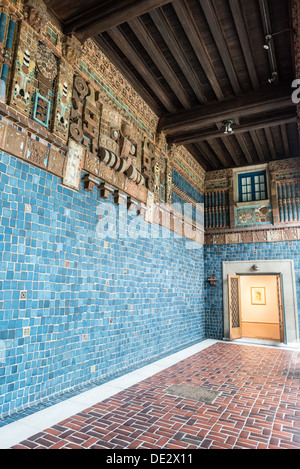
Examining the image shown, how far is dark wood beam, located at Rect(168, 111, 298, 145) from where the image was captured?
286 inches

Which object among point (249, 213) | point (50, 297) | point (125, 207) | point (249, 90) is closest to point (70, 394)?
point (50, 297)

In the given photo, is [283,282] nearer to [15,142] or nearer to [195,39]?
[195,39]

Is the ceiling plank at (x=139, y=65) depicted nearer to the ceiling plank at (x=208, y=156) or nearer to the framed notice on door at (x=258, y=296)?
the ceiling plank at (x=208, y=156)

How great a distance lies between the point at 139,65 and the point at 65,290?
4.55 m

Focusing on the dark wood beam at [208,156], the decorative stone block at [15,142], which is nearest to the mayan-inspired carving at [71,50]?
the decorative stone block at [15,142]

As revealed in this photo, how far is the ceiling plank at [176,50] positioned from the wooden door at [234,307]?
5.93 meters

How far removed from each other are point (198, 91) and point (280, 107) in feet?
6.36

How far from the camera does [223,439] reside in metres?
2.98

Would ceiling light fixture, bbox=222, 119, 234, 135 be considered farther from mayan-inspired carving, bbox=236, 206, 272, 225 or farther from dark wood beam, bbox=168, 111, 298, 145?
mayan-inspired carving, bbox=236, 206, 272, 225

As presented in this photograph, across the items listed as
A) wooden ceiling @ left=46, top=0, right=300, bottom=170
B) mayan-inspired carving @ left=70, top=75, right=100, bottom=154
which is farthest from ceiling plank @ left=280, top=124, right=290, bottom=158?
mayan-inspired carving @ left=70, top=75, right=100, bottom=154

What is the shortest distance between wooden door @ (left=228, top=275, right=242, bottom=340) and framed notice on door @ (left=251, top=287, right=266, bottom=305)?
4301 mm

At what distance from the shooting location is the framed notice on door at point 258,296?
1405cm

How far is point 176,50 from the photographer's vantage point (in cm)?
565

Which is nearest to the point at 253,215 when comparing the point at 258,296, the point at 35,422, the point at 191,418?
the point at 258,296
